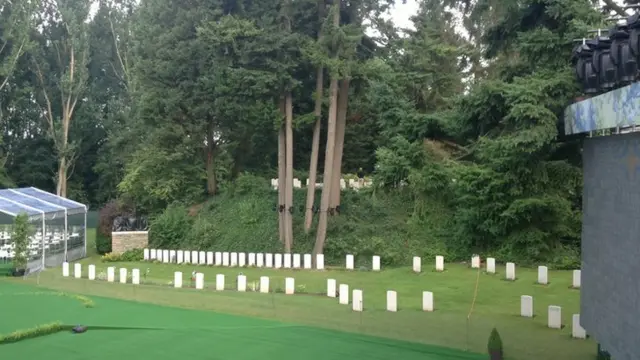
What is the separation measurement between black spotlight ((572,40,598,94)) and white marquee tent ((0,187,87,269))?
20.8 meters

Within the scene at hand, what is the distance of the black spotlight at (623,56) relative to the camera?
7.97m

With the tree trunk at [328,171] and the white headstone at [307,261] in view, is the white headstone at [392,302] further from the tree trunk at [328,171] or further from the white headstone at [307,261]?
the tree trunk at [328,171]

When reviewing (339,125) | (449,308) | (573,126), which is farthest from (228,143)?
(573,126)

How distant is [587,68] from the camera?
956 cm

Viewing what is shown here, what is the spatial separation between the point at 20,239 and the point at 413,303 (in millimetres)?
14988

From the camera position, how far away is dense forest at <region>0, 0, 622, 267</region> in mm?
13508

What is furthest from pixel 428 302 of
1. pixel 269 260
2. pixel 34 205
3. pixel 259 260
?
pixel 34 205

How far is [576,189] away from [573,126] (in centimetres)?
998

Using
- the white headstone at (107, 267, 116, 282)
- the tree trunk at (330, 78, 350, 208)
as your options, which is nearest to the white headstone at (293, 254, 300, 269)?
the tree trunk at (330, 78, 350, 208)

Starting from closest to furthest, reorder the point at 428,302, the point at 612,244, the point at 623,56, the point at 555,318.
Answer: the point at 623,56
the point at 612,244
the point at 555,318
the point at 428,302

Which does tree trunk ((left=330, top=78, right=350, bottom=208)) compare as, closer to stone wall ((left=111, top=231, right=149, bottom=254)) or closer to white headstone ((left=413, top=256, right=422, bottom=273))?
white headstone ((left=413, top=256, right=422, bottom=273))

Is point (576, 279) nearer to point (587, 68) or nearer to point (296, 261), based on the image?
point (587, 68)

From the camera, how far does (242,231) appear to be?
88.6 feet

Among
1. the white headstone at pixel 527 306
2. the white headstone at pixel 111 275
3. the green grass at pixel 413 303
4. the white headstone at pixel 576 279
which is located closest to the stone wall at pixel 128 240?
the green grass at pixel 413 303
